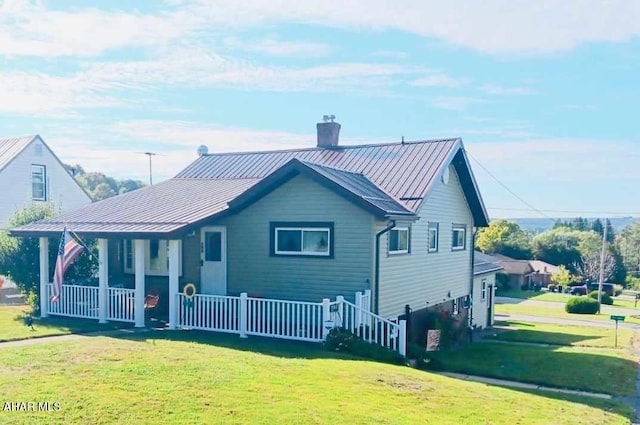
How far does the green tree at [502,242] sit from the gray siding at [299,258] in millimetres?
53620

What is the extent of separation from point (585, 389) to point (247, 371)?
303 inches

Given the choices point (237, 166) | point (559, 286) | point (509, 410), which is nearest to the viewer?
point (509, 410)

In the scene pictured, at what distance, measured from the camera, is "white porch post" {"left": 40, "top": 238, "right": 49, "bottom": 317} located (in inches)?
→ 694

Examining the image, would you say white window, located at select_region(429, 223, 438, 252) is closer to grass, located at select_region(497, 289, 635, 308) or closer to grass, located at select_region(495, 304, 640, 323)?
grass, located at select_region(495, 304, 640, 323)

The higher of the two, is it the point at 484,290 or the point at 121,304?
the point at 121,304

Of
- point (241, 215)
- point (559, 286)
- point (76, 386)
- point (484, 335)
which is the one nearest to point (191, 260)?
point (241, 215)

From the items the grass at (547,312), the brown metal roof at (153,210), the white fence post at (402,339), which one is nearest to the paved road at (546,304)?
the grass at (547,312)

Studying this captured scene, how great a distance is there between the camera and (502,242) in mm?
69688

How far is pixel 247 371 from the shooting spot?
10.2 m

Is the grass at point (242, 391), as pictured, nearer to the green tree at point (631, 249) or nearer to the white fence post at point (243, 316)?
the white fence post at point (243, 316)

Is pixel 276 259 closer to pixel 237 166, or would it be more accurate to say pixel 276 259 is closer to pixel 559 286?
pixel 237 166

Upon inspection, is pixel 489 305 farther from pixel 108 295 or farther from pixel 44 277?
pixel 44 277

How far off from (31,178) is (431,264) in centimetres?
2263

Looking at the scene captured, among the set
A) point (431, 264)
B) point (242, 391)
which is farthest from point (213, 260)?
point (242, 391)
